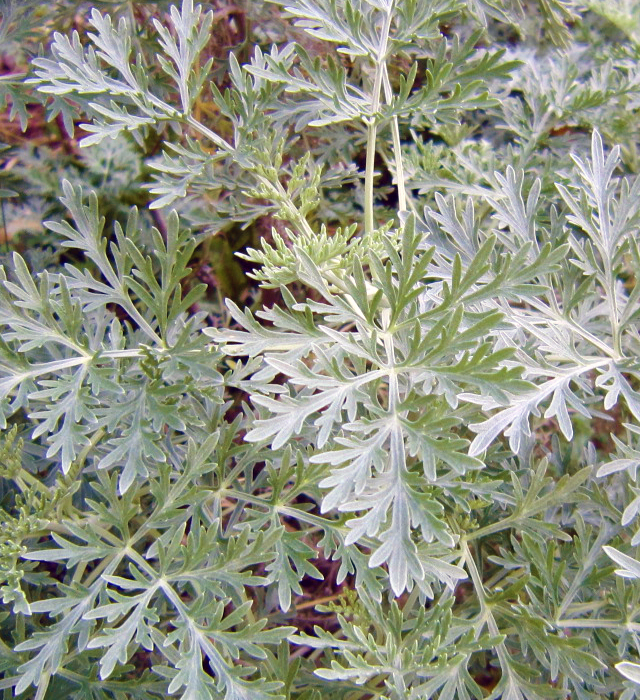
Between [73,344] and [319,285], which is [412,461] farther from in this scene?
[73,344]

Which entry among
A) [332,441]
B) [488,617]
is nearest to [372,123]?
[332,441]

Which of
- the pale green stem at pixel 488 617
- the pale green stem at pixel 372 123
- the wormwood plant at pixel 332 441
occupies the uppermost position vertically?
the pale green stem at pixel 372 123

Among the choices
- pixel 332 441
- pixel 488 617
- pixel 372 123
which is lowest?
pixel 488 617

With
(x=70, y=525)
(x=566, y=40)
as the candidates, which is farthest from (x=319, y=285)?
(x=566, y=40)

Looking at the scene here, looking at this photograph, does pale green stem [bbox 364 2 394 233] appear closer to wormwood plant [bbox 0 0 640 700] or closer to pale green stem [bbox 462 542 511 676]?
wormwood plant [bbox 0 0 640 700]

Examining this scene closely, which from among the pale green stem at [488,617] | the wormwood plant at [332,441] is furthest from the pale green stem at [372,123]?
the pale green stem at [488,617]

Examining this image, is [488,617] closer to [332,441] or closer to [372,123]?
[332,441]

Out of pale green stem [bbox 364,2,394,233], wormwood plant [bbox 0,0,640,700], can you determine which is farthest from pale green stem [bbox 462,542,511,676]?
pale green stem [bbox 364,2,394,233]

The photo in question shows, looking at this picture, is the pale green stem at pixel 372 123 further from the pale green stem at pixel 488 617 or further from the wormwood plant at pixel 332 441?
the pale green stem at pixel 488 617
